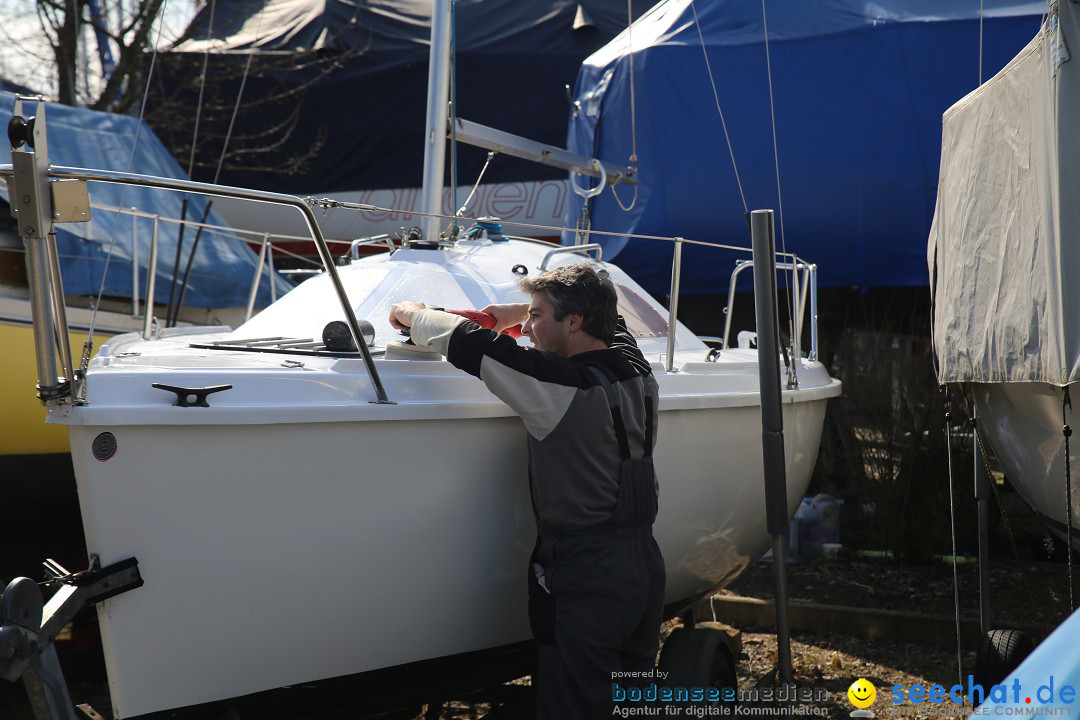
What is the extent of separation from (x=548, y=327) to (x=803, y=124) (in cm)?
530

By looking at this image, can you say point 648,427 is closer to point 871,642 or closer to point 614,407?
point 614,407

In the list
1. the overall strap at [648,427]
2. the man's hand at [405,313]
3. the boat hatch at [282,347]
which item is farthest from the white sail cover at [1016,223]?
the boat hatch at [282,347]

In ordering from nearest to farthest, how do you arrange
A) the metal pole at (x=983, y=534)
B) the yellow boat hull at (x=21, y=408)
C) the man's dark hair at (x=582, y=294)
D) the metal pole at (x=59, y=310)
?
the metal pole at (x=59, y=310) < the man's dark hair at (x=582, y=294) < the metal pole at (x=983, y=534) < the yellow boat hull at (x=21, y=408)

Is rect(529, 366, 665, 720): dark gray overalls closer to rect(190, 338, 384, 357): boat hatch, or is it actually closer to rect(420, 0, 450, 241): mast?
rect(190, 338, 384, 357): boat hatch

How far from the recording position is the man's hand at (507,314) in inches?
128

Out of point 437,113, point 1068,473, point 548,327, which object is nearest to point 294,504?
point 548,327

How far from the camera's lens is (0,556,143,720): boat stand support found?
2289 mm

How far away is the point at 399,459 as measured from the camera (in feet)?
9.12

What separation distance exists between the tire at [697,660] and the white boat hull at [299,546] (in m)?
0.56

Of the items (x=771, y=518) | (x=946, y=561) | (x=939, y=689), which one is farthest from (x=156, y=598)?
(x=946, y=561)

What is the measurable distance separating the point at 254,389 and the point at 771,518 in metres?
1.87

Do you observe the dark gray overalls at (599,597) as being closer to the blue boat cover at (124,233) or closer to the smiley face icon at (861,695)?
the smiley face icon at (861,695)

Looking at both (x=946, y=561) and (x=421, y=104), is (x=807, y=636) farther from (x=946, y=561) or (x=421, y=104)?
(x=421, y=104)

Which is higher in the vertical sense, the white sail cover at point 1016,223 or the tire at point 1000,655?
the white sail cover at point 1016,223
